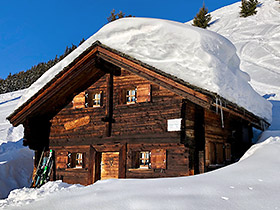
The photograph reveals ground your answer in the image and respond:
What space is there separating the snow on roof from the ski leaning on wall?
2.60 metres

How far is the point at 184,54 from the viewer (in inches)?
421

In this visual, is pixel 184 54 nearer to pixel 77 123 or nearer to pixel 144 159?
pixel 144 159

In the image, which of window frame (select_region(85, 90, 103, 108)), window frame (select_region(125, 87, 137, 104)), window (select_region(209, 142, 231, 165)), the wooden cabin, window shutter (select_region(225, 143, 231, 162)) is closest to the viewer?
the wooden cabin

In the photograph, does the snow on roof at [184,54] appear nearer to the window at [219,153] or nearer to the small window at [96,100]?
the window at [219,153]

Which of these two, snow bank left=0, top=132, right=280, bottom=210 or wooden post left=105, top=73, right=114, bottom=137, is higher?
wooden post left=105, top=73, right=114, bottom=137

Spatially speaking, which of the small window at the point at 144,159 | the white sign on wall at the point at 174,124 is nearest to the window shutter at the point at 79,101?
the small window at the point at 144,159

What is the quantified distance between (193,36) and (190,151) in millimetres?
4477

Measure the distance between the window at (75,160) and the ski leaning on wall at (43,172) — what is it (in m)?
0.89

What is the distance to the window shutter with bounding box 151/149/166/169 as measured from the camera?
31.1 ft

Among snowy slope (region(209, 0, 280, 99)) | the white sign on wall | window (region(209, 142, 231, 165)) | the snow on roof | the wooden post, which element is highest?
snowy slope (region(209, 0, 280, 99))

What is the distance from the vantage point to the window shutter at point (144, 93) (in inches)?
399

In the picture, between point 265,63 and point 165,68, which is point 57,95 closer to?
point 165,68

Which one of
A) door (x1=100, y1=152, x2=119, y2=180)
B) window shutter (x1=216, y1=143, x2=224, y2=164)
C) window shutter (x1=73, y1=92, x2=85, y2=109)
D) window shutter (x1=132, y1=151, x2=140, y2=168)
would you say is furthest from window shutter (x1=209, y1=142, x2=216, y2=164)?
window shutter (x1=73, y1=92, x2=85, y2=109)

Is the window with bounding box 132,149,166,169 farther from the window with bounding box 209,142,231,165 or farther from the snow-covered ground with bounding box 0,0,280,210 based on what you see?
the snow-covered ground with bounding box 0,0,280,210
